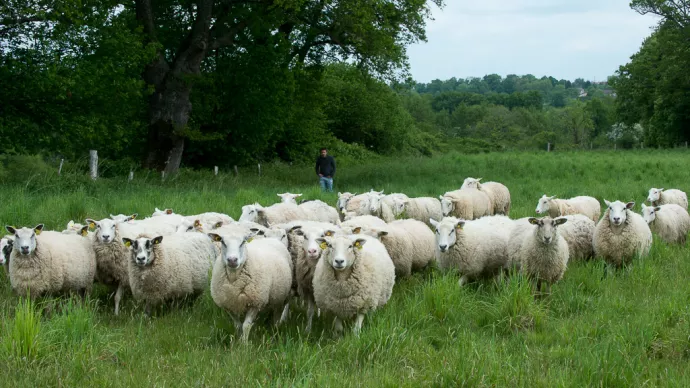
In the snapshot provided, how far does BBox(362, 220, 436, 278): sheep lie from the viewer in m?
8.55

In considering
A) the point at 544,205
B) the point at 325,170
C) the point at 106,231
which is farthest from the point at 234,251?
the point at 325,170

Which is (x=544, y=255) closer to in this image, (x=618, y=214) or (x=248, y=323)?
(x=618, y=214)

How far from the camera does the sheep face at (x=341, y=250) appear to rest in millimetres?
6266

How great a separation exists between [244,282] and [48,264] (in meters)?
2.61

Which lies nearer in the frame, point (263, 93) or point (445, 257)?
point (445, 257)

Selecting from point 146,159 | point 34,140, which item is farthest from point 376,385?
point 146,159

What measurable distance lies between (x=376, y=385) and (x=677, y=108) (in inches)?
1983

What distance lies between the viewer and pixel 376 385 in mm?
4758

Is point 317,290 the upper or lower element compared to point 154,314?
upper

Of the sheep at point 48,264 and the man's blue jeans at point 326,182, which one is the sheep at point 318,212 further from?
the man's blue jeans at point 326,182

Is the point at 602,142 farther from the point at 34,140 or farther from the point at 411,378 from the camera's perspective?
the point at 411,378

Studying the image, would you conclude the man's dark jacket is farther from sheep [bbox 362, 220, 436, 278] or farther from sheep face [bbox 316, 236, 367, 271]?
sheep face [bbox 316, 236, 367, 271]

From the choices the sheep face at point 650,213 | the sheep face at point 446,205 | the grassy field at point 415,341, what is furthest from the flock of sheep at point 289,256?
the sheep face at point 446,205

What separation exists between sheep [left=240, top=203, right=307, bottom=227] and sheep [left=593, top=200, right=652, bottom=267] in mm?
5155
